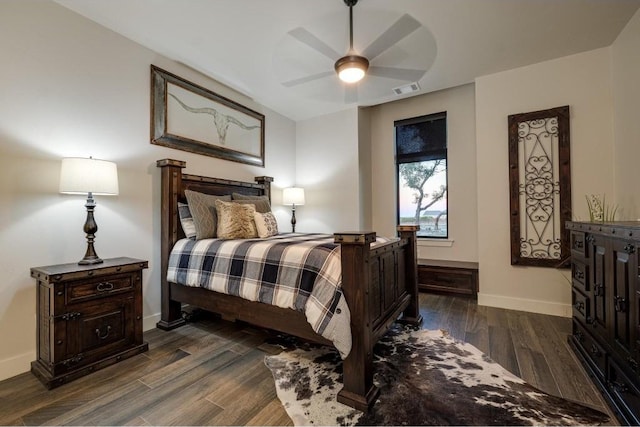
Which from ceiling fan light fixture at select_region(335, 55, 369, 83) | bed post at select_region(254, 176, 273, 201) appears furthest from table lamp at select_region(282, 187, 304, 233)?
ceiling fan light fixture at select_region(335, 55, 369, 83)

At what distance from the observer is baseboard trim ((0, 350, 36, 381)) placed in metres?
1.81

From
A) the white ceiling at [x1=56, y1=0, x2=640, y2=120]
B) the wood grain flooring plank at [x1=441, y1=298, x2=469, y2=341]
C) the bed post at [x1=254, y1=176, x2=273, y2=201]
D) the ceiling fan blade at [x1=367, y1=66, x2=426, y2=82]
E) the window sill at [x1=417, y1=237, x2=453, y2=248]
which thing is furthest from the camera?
the window sill at [x1=417, y1=237, x2=453, y2=248]

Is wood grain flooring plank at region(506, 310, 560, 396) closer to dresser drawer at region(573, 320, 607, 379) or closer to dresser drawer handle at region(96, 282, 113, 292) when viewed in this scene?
dresser drawer at region(573, 320, 607, 379)

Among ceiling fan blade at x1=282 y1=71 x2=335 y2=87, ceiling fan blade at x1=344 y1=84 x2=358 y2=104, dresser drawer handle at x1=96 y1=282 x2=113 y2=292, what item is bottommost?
dresser drawer handle at x1=96 y1=282 x2=113 y2=292

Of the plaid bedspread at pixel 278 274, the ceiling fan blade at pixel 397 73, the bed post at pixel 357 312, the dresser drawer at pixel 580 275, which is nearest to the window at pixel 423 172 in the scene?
the ceiling fan blade at pixel 397 73

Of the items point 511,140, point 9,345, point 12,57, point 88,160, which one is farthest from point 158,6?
point 511,140

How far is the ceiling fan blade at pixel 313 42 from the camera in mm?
2465

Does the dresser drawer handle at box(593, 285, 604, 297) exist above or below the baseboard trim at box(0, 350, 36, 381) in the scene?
above

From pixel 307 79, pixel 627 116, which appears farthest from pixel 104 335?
pixel 627 116

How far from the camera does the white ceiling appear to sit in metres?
2.17

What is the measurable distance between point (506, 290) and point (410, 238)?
1.50m

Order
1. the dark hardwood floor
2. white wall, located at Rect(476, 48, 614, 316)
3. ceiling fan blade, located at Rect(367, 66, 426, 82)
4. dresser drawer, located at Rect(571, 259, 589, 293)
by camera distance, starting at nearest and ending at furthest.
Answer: the dark hardwood floor < dresser drawer, located at Rect(571, 259, 589, 293) < white wall, located at Rect(476, 48, 614, 316) < ceiling fan blade, located at Rect(367, 66, 426, 82)

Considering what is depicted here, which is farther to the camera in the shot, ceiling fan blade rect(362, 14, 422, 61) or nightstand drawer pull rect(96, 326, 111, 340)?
ceiling fan blade rect(362, 14, 422, 61)

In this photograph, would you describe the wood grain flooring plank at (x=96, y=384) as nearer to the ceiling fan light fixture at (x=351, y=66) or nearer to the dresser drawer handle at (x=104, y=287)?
the dresser drawer handle at (x=104, y=287)
